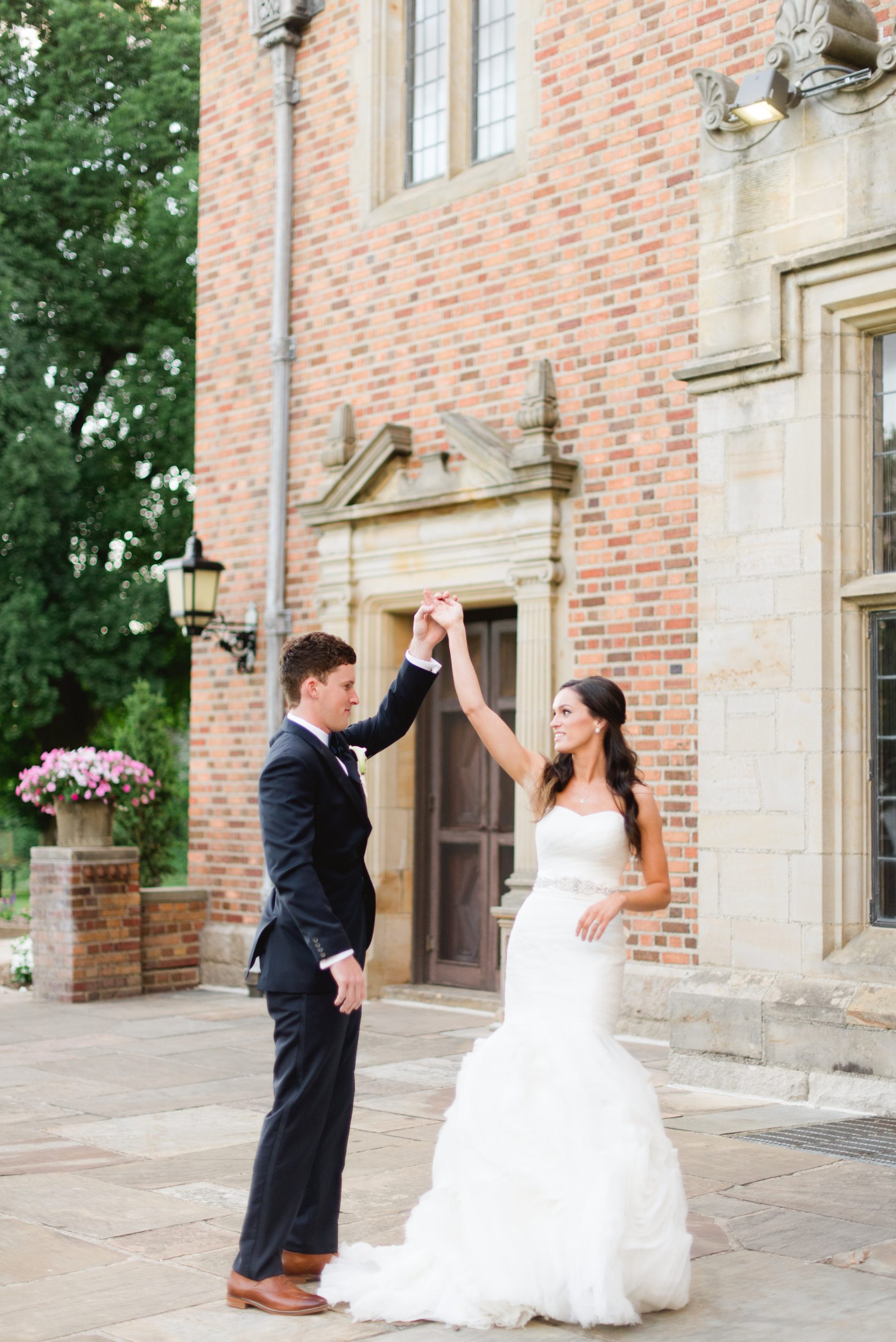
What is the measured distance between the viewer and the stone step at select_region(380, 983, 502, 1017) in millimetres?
9367

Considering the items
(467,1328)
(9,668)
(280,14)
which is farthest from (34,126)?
(467,1328)

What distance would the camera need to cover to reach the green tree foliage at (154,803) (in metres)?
15.3

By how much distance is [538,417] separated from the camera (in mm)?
8766

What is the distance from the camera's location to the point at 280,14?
10797 mm

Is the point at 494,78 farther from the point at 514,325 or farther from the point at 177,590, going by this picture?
the point at 177,590

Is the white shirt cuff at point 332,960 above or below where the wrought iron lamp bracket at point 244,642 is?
below

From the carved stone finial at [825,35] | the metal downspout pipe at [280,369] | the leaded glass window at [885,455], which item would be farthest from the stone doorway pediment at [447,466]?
the carved stone finial at [825,35]

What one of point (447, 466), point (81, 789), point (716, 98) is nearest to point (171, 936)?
point (81, 789)

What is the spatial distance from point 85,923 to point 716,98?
255 inches

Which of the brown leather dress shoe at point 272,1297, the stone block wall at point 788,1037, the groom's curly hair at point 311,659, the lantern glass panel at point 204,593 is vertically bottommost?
the brown leather dress shoe at point 272,1297

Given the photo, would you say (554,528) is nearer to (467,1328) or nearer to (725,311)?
(725,311)

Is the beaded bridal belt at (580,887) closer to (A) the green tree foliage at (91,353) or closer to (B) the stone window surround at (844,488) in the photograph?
(B) the stone window surround at (844,488)

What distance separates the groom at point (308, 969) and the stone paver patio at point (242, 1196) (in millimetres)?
244

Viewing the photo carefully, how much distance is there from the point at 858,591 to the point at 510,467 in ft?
8.86
